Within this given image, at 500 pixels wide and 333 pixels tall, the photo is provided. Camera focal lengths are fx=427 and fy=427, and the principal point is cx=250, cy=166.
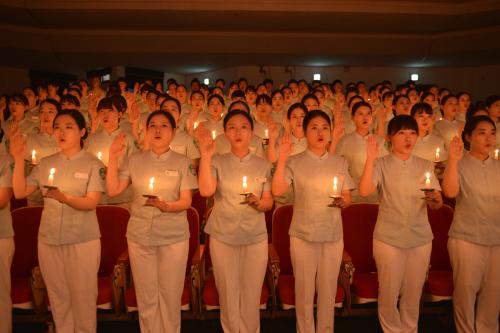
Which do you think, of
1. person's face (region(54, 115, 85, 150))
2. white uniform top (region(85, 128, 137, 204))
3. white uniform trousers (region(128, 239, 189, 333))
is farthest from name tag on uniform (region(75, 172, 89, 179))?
white uniform top (region(85, 128, 137, 204))

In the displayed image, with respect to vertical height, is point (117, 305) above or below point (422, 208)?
below

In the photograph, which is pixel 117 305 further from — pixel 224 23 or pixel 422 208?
pixel 224 23

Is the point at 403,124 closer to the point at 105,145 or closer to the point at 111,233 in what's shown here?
the point at 111,233

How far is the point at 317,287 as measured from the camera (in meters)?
2.88

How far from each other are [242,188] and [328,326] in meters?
1.08

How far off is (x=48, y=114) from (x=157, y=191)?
103 inches

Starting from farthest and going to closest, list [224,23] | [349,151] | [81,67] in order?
[81,67], [224,23], [349,151]

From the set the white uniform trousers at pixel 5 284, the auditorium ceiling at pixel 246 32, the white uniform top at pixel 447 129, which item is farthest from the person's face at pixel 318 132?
the auditorium ceiling at pixel 246 32

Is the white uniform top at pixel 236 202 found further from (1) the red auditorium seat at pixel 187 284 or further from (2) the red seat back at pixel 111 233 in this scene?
(2) the red seat back at pixel 111 233

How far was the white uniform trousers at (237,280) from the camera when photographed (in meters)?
2.81

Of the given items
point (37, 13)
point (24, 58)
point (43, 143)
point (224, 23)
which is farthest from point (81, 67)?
point (43, 143)

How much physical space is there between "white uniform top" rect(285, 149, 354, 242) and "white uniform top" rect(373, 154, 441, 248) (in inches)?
10.2

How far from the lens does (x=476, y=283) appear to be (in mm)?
2826

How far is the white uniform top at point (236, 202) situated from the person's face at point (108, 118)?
6.64 ft
